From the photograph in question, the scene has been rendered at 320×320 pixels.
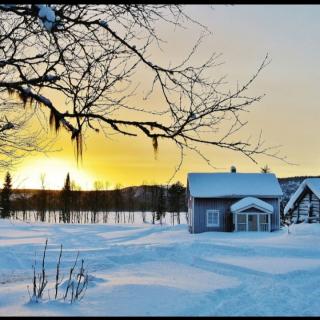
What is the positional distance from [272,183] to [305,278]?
2682 centimetres

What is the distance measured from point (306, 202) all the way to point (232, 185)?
262 inches

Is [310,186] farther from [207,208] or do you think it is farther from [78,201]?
[78,201]

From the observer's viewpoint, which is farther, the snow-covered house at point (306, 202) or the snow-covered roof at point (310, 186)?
the snow-covered house at point (306, 202)

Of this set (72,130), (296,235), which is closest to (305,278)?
(72,130)

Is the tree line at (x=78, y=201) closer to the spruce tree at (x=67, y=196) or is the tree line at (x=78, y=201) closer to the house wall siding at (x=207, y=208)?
the spruce tree at (x=67, y=196)

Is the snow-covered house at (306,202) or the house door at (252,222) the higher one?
the snow-covered house at (306,202)

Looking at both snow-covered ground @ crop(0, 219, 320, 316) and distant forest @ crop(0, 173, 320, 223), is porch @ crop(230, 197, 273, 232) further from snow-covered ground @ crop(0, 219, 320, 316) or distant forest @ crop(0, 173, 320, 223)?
distant forest @ crop(0, 173, 320, 223)

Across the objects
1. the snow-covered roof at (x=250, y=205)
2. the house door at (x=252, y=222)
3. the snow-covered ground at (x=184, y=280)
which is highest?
the snow-covered roof at (x=250, y=205)

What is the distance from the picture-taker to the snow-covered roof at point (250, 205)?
37353mm

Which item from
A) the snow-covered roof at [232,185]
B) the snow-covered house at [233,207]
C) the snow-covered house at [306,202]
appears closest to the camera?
the snow-covered house at [306,202]

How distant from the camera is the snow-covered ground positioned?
9414mm

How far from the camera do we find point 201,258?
19.8 m

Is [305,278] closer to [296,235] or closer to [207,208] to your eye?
[296,235]

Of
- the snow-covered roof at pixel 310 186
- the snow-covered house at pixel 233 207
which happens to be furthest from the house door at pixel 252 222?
the snow-covered roof at pixel 310 186
